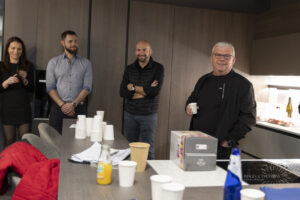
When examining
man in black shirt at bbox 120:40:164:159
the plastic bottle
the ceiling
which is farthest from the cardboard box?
the ceiling

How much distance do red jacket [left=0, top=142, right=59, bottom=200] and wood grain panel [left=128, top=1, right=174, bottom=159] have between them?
294cm

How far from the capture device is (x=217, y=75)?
2.97 metres

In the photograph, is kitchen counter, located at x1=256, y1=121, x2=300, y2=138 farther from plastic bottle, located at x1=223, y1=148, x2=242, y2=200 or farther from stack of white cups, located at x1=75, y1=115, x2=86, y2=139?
plastic bottle, located at x1=223, y1=148, x2=242, y2=200

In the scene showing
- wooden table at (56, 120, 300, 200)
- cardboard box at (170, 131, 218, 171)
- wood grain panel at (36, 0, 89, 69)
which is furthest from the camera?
wood grain panel at (36, 0, 89, 69)

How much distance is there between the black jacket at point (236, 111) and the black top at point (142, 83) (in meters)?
1.26

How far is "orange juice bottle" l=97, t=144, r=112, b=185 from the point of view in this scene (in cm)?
149

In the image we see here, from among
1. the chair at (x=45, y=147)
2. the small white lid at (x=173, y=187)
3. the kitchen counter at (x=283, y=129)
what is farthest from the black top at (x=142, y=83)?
the small white lid at (x=173, y=187)

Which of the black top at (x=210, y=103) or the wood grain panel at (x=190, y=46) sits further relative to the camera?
the wood grain panel at (x=190, y=46)

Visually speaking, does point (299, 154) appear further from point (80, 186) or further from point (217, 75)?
point (80, 186)

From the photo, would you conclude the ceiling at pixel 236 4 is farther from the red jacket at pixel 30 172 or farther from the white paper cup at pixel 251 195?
the white paper cup at pixel 251 195

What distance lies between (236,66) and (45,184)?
13.3ft

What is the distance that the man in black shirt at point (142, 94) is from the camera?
402 centimetres

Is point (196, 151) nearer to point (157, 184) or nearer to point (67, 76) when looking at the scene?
point (157, 184)

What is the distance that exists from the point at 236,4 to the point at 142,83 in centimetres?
223
